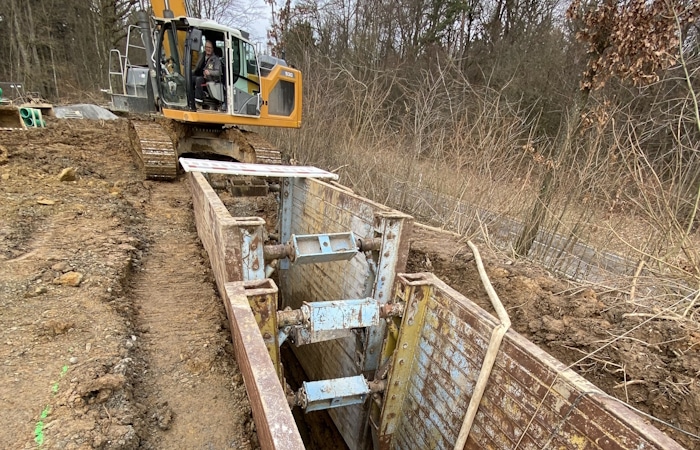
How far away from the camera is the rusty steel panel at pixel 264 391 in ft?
4.26

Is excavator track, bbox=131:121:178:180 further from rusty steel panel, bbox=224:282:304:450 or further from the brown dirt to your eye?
rusty steel panel, bbox=224:282:304:450

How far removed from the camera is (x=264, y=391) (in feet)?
4.85

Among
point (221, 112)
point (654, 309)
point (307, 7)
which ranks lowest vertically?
point (654, 309)

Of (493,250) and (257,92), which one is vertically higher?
(257,92)

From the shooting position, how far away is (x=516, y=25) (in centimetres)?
1481

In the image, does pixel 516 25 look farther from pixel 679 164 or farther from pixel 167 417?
Result: pixel 167 417

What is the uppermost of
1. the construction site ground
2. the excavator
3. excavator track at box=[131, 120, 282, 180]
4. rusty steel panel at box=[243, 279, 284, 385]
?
the excavator

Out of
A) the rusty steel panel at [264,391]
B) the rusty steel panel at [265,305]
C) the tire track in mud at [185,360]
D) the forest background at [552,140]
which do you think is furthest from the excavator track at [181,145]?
the rusty steel panel at [264,391]

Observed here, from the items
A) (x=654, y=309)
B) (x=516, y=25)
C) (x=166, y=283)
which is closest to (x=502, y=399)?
(x=654, y=309)

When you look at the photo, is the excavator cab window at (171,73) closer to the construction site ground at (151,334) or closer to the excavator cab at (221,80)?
the excavator cab at (221,80)

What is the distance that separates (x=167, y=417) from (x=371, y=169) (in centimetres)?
509

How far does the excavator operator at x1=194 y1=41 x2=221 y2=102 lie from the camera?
6.29 metres

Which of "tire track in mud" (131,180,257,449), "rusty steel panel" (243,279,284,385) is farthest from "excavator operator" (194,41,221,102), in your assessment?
"rusty steel panel" (243,279,284,385)

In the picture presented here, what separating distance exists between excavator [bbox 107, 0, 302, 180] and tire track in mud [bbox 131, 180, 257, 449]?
3075 mm
